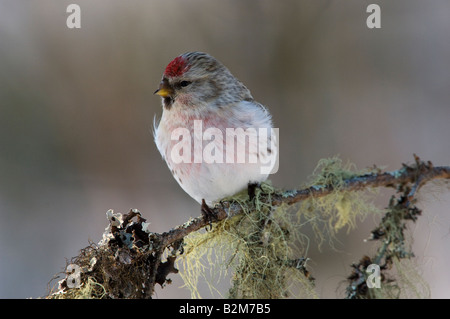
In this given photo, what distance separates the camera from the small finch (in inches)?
75.4

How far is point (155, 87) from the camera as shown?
A: 132 inches

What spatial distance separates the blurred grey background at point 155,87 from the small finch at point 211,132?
117 centimetres

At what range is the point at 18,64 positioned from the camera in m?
3.37

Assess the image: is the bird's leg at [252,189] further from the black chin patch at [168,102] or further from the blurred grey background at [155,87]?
the blurred grey background at [155,87]

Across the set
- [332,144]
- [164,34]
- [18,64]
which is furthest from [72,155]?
[332,144]

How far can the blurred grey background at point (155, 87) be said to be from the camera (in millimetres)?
3254

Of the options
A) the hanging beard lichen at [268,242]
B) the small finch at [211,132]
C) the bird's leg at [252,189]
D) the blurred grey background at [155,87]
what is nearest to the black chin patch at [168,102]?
the small finch at [211,132]

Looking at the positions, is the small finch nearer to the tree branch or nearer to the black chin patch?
the black chin patch

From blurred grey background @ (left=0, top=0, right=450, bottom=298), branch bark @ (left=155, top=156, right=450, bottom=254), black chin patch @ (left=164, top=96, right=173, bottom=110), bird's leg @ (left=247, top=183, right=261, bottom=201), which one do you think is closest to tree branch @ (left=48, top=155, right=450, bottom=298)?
branch bark @ (left=155, top=156, right=450, bottom=254)

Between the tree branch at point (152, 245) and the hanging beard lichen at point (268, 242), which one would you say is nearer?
the tree branch at point (152, 245)

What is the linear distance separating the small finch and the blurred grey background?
117 centimetres

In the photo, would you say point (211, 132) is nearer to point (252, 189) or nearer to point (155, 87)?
point (252, 189)

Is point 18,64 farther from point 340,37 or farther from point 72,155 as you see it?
point 340,37
